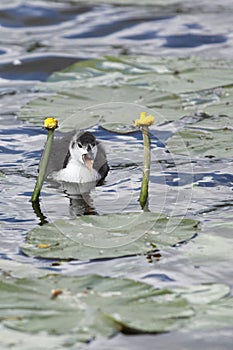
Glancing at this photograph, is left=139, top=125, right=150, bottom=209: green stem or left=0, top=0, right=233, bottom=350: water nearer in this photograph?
left=0, top=0, right=233, bottom=350: water

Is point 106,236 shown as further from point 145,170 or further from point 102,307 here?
point 102,307

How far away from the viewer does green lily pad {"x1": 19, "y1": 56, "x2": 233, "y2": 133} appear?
8469 millimetres

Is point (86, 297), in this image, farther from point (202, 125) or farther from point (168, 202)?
point (202, 125)

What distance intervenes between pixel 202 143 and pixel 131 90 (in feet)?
5.61

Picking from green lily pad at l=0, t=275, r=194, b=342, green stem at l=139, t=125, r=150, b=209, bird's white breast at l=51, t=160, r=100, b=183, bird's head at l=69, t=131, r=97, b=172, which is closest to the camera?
green lily pad at l=0, t=275, r=194, b=342

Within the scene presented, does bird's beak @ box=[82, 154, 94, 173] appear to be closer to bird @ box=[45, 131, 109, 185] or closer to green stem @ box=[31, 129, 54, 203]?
bird @ box=[45, 131, 109, 185]

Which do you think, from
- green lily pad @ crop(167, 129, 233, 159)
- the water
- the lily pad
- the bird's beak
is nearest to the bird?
the bird's beak

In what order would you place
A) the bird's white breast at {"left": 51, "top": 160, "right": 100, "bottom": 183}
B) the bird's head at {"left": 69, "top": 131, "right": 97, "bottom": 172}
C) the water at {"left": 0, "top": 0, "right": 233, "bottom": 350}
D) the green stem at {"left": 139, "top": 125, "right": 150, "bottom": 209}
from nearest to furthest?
the water at {"left": 0, "top": 0, "right": 233, "bottom": 350}, the green stem at {"left": 139, "top": 125, "right": 150, "bottom": 209}, the bird's head at {"left": 69, "top": 131, "right": 97, "bottom": 172}, the bird's white breast at {"left": 51, "top": 160, "right": 100, "bottom": 183}

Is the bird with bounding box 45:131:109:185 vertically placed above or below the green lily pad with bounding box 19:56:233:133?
below

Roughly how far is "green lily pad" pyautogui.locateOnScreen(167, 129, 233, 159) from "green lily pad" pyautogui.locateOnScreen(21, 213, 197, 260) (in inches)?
58.4

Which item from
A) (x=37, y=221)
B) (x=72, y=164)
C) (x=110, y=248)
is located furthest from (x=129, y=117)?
(x=110, y=248)

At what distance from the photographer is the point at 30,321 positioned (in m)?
4.46

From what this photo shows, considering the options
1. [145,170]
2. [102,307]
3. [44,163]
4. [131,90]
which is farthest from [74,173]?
[102,307]

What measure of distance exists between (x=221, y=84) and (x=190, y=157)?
185 cm
